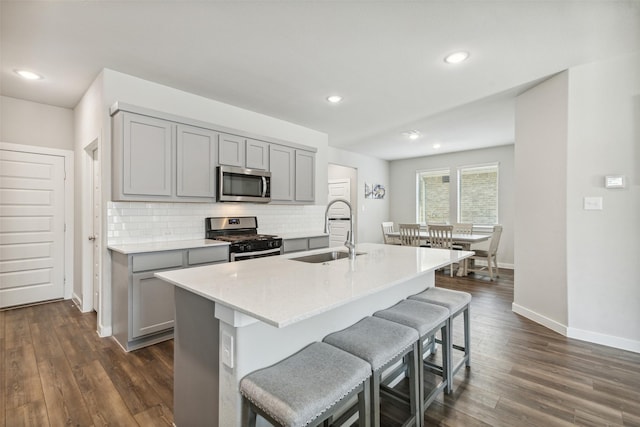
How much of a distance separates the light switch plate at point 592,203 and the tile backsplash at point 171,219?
140 inches

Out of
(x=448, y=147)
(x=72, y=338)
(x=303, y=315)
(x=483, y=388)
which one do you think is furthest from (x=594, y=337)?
(x=72, y=338)

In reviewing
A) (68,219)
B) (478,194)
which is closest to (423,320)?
(68,219)

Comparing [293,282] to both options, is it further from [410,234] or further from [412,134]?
[410,234]

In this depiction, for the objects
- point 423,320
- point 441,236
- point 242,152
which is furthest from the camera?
point 441,236

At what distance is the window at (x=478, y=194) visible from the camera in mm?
6414

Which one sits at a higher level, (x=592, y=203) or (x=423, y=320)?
(x=592, y=203)

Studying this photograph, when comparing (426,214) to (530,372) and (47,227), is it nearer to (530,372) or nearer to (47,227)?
(530,372)

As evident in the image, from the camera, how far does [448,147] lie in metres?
6.38

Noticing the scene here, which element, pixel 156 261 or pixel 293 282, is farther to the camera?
pixel 156 261

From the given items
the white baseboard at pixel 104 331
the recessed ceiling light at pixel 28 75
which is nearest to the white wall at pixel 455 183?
the white baseboard at pixel 104 331

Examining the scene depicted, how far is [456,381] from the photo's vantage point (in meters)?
2.16

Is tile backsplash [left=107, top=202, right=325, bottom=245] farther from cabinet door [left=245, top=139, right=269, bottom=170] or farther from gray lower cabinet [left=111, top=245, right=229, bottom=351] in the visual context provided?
cabinet door [left=245, top=139, right=269, bottom=170]

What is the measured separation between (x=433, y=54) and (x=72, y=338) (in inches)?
165

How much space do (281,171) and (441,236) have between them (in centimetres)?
322
